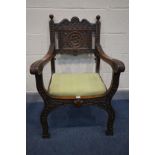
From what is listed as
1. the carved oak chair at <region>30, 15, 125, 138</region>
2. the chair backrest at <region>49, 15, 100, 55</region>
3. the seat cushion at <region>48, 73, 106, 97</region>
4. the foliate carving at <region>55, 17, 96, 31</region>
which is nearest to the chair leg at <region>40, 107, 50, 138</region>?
the carved oak chair at <region>30, 15, 125, 138</region>

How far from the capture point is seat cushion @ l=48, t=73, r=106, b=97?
1616 millimetres

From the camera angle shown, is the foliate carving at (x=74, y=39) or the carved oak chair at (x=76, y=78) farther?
the foliate carving at (x=74, y=39)

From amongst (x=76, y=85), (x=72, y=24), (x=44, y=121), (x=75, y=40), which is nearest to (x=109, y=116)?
(x=76, y=85)

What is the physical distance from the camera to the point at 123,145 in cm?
168

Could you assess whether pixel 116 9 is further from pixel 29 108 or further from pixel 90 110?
pixel 29 108

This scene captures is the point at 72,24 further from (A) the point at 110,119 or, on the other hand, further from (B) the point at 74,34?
(A) the point at 110,119

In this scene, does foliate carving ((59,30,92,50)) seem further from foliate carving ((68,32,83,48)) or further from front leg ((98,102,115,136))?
front leg ((98,102,115,136))

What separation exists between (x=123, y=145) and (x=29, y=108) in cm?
Result: 99

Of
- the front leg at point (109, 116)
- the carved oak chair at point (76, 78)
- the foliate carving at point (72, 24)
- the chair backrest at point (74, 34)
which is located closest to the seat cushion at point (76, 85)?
the carved oak chair at point (76, 78)

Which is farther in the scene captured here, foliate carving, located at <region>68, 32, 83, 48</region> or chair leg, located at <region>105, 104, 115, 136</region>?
foliate carving, located at <region>68, 32, 83, 48</region>

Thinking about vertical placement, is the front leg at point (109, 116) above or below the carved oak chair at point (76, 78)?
below

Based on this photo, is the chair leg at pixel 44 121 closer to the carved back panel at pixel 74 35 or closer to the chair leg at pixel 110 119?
the chair leg at pixel 110 119

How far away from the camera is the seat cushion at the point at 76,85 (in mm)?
1616

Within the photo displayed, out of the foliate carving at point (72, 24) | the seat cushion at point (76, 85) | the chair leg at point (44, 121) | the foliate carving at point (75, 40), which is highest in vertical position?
the foliate carving at point (72, 24)
